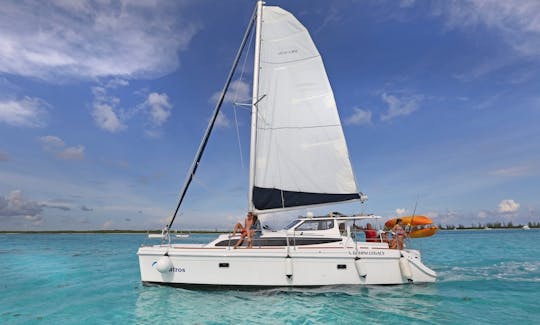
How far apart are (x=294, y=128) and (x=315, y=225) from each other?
153 inches

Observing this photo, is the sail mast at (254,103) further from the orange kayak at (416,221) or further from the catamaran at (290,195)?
the orange kayak at (416,221)

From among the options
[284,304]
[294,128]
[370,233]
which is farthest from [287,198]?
[284,304]

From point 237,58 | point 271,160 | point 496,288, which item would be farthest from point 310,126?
point 496,288

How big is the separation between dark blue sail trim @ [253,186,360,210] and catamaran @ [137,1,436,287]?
0.04 meters

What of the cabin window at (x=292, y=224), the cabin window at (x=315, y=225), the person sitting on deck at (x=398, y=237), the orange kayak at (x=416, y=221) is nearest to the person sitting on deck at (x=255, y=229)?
the cabin window at (x=292, y=224)

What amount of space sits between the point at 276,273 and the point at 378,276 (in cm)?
337

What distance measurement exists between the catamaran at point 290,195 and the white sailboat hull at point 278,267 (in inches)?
1.2

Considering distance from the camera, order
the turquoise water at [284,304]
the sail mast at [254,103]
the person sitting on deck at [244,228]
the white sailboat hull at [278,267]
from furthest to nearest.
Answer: the sail mast at [254,103] → the person sitting on deck at [244,228] → the white sailboat hull at [278,267] → the turquoise water at [284,304]

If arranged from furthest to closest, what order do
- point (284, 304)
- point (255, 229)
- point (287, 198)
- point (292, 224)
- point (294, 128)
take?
point (294, 128) → point (292, 224) → point (287, 198) → point (255, 229) → point (284, 304)

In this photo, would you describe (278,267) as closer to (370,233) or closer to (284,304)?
(284,304)

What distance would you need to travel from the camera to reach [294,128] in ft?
42.7

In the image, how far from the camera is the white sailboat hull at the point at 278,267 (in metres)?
10.3

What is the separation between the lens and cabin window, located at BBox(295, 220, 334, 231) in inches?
486

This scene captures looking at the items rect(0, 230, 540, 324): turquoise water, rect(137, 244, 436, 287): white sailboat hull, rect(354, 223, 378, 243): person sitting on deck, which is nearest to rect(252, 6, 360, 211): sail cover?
rect(354, 223, 378, 243): person sitting on deck
